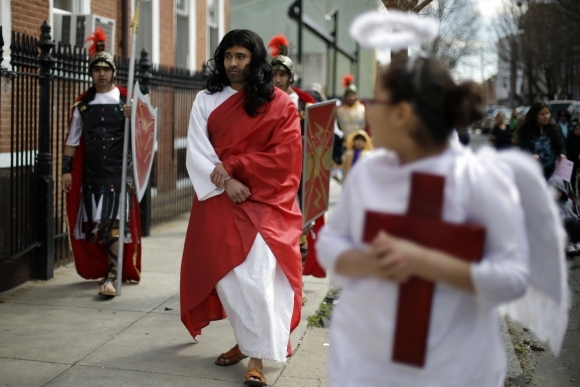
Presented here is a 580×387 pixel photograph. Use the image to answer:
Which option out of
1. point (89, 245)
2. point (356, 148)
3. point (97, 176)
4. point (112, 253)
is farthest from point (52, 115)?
point (356, 148)

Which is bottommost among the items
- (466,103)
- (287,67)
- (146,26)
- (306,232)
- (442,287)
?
(306,232)

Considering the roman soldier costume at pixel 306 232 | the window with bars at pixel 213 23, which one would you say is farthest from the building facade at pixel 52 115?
the window with bars at pixel 213 23

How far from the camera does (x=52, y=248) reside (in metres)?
7.06

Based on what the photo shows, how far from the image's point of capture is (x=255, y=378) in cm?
447

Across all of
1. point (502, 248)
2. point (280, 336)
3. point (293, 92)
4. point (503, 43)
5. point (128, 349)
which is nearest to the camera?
point (502, 248)

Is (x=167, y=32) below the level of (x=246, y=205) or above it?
above

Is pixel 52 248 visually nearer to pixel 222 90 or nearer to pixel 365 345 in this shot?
pixel 222 90

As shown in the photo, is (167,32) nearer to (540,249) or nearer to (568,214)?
(568,214)

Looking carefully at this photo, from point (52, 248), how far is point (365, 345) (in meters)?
5.24

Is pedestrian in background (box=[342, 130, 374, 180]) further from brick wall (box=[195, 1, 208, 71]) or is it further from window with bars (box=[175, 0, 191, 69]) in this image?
brick wall (box=[195, 1, 208, 71])

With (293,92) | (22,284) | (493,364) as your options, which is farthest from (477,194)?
(22,284)

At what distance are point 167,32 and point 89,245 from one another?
24.8 ft

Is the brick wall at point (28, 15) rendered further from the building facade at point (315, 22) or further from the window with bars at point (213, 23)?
the building facade at point (315, 22)

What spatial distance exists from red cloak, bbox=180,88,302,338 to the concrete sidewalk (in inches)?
17.3
